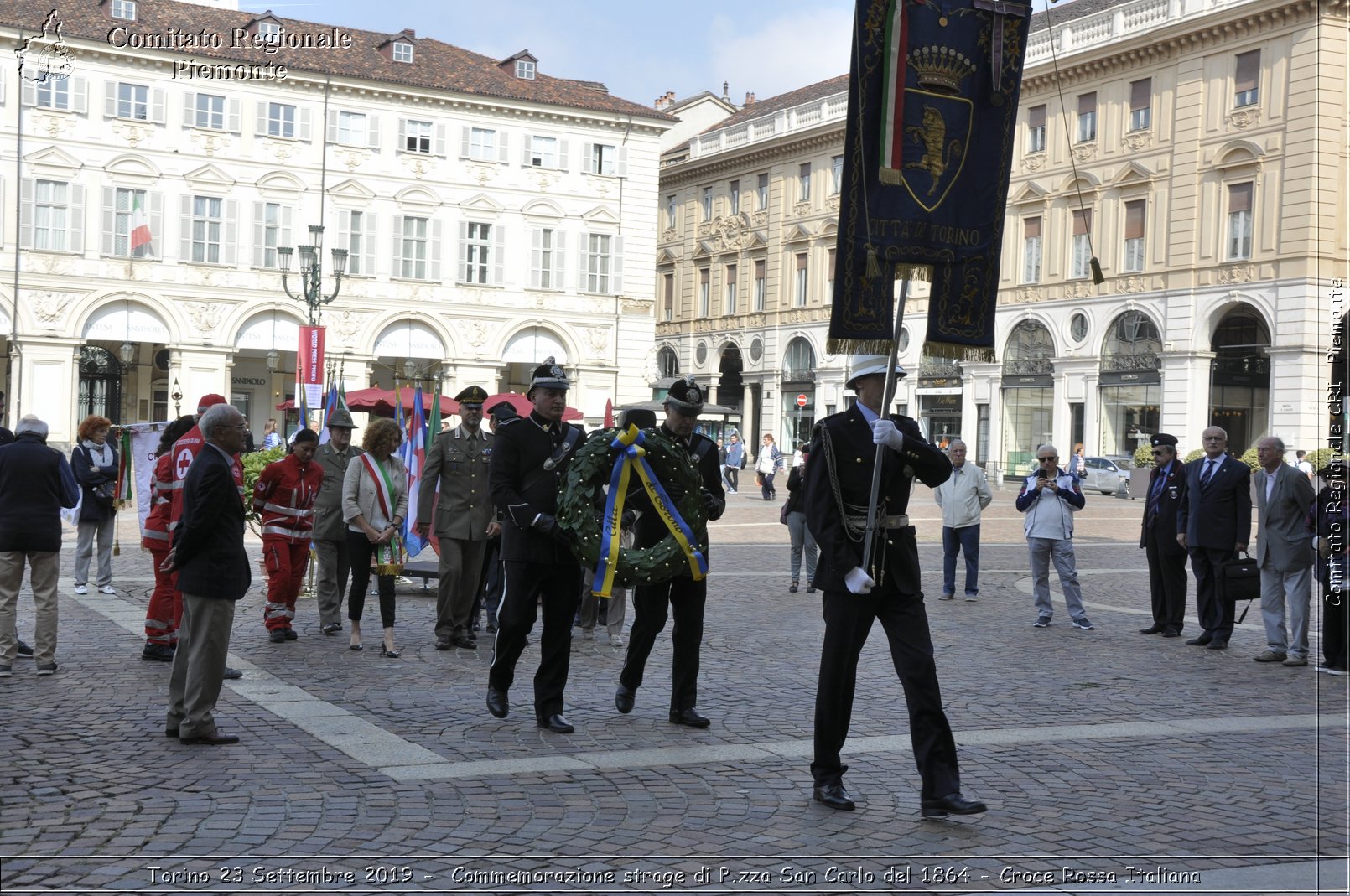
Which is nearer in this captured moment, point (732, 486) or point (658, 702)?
point (658, 702)

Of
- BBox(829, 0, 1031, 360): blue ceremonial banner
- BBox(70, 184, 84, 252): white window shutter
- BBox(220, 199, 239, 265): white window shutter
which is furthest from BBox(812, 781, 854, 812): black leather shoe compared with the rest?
BBox(220, 199, 239, 265): white window shutter

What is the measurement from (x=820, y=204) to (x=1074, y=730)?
49869 millimetres

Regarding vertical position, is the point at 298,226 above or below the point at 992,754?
above

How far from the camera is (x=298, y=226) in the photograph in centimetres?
4538

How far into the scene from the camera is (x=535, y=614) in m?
7.84

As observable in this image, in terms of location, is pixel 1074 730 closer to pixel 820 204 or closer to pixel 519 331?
pixel 519 331

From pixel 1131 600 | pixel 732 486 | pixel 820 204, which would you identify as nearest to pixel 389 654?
pixel 1131 600

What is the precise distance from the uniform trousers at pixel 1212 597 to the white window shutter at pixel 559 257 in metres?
38.3

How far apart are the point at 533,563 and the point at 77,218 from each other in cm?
3941

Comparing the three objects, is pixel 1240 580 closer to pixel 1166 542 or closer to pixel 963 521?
pixel 1166 542

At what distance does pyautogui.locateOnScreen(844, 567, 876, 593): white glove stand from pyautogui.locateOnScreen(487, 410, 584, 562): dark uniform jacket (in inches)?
A: 85.5

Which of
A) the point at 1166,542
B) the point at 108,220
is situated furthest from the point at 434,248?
the point at 1166,542

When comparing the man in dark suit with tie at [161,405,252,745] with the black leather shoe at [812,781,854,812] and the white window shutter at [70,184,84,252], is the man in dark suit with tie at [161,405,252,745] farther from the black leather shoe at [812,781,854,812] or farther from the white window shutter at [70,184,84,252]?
the white window shutter at [70,184,84,252]

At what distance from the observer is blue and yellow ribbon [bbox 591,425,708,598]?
783 cm
